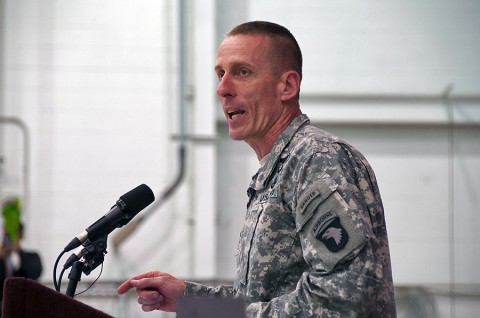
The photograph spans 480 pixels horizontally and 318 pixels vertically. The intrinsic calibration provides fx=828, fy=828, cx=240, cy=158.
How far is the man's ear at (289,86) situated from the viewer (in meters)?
1.64

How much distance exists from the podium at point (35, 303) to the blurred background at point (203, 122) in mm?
4367

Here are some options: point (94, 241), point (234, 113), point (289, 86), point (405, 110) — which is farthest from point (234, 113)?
point (405, 110)

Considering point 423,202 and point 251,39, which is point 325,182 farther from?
point 423,202

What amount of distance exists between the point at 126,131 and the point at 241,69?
414 centimetres

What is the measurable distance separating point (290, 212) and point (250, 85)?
11.6 inches

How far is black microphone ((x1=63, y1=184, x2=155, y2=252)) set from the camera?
60.4 inches

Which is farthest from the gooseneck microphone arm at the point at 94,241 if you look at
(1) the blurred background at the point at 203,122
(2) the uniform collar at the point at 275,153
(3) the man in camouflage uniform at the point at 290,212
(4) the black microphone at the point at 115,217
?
(1) the blurred background at the point at 203,122

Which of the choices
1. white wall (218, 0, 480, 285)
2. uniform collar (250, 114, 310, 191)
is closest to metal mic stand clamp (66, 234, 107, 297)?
uniform collar (250, 114, 310, 191)

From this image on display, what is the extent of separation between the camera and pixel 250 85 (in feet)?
5.32

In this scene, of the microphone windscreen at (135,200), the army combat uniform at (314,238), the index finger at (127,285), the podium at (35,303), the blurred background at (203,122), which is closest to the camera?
the podium at (35,303)

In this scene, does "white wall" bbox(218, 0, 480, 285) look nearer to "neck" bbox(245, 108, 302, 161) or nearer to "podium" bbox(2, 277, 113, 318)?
"neck" bbox(245, 108, 302, 161)

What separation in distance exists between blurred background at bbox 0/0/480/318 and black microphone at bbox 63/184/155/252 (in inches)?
157

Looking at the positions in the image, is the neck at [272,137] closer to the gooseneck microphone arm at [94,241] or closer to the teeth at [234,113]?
the teeth at [234,113]

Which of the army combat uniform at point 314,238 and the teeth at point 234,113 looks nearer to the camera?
the army combat uniform at point 314,238
